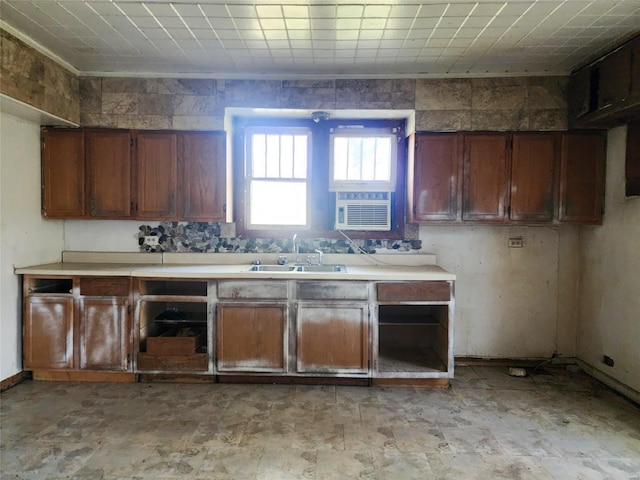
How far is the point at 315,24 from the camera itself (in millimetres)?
2744

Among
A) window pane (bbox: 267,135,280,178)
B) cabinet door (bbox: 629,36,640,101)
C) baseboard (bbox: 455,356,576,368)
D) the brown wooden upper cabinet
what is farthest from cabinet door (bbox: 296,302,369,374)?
cabinet door (bbox: 629,36,640,101)

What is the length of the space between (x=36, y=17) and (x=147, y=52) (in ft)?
2.49

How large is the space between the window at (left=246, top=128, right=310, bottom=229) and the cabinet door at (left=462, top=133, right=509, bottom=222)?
154 centimetres

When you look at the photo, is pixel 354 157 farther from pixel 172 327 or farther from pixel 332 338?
pixel 172 327

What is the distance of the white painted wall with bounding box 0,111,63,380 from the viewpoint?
3.19m

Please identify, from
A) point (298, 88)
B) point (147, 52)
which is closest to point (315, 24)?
point (298, 88)

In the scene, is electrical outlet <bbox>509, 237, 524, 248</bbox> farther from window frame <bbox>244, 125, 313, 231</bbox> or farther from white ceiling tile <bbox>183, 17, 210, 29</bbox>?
white ceiling tile <bbox>183, 17, 210, 29</bbox>

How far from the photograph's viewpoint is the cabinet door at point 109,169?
3613mm

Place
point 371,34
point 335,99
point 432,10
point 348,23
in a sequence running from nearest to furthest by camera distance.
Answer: point 432,10, point 348,23, point 371,34, point 335,99

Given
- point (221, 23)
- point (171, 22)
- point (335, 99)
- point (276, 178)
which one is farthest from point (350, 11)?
point (276, 178)

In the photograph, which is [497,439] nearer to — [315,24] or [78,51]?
[315,24]

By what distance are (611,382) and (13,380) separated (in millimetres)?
4984

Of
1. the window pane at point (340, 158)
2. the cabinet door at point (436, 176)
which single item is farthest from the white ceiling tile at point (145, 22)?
the cabinet door at point (436, 176)

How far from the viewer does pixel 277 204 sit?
13.2ft
